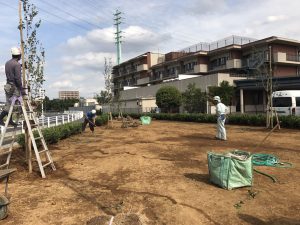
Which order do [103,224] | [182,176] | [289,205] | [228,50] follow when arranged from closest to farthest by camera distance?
[103,224] < [289,205] < [182,176] < [228,50]

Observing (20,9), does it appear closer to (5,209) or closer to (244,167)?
(5,209)

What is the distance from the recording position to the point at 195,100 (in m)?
33.4

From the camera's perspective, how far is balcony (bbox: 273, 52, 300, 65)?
40000 millimetres

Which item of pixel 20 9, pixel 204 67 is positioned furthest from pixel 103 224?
pixel 204 67

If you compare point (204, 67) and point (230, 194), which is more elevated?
point (204, 67)

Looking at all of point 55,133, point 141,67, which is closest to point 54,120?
point 55,133

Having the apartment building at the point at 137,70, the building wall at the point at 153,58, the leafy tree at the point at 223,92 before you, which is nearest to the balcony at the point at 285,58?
the leafy tree at the point at 223,92

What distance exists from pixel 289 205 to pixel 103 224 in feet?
9.63

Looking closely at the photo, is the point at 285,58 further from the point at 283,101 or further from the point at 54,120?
the point at 54,120

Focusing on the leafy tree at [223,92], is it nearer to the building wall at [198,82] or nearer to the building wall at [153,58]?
the building wall at [198,82]

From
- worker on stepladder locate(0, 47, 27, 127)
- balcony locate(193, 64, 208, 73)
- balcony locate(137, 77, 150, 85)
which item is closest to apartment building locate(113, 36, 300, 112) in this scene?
balcony locate(193, 64, 208, 73)

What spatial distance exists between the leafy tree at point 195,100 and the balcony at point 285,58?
12801 mm

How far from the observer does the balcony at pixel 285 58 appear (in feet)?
131

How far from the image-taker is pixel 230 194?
576cm
